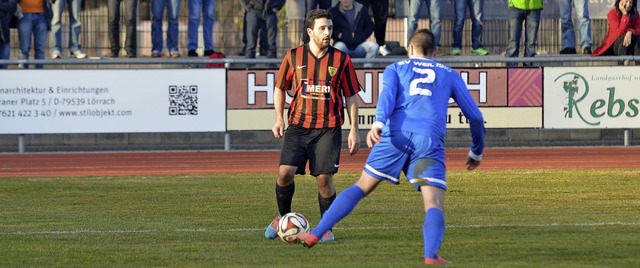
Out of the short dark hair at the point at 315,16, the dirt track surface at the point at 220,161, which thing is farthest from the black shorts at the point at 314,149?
the dirt track surface at the point at 220,161

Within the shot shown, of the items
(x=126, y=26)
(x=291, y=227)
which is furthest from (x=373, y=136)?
(x=126, y=26)

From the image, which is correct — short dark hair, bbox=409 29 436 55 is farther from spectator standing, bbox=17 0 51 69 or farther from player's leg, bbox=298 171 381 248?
spectator standing, bbox=17 0 51 69

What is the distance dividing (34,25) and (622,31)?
33.4 feet

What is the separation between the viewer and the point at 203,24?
2423 centimetres

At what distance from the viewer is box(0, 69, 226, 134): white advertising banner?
71.8 feet

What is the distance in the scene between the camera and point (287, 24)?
85.5ft

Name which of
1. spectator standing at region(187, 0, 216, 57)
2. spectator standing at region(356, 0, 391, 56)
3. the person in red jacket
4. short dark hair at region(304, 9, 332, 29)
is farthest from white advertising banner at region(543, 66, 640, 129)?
short dark hair at region(304, 9, 332, 29)

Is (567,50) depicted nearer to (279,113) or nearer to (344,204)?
(279,113)

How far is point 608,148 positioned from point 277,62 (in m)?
5.73

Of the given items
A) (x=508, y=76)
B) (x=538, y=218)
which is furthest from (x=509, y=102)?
(x=538, y=218)

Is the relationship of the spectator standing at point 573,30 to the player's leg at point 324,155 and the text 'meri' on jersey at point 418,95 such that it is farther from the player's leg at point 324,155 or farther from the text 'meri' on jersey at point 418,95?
the text 'meri' on jersey at point 418,95

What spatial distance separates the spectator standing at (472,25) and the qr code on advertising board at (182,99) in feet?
17.2

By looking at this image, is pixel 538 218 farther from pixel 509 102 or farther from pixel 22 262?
pixel 509 102

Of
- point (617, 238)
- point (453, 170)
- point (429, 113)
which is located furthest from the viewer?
point (453, 170)
